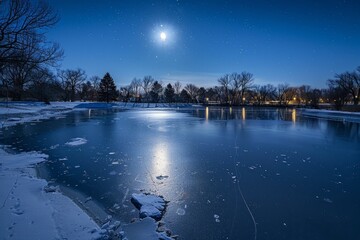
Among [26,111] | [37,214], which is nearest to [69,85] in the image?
[26,111]

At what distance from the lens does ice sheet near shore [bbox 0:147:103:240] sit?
3.15m

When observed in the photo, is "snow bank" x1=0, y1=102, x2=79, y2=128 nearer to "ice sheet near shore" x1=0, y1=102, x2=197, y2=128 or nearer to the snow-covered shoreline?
"ice sheet near shore" x1=0, y1=102, x2=197, y2=128

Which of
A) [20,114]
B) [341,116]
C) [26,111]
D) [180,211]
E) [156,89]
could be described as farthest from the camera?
[156,89]

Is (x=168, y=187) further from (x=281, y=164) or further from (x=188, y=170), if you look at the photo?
(x=281, y=164)

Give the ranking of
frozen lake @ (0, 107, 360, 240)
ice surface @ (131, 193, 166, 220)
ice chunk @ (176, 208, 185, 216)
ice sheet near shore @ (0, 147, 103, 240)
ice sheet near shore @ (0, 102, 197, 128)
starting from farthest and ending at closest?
ice sheet near shore @ (0, 102, 197, 128), ice chunk @ (176, 208, 185, 216), ice surface @ (131, 193, 166, 220), frozen lake @ (0, 107, 360, 240), ice sheet near shore @ (0, 147, 103, 240)

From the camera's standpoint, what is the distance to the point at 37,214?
3.65 metres

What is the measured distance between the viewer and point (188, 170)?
6422mm

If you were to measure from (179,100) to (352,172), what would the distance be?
356 feet

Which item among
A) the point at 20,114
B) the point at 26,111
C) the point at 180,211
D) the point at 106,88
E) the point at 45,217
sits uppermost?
→ the point at 106,88

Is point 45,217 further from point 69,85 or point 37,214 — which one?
point 69,85

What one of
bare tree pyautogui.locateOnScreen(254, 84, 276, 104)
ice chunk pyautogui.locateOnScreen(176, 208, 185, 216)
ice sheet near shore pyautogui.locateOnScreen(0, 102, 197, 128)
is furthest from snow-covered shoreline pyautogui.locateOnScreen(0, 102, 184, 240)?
bare tree pyautogui.locateOnScreen(254, 84, 276, 104)

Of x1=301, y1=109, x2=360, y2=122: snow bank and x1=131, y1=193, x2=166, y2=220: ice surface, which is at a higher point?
x1=301, y1=109, x2=360, y2=122: snow bank

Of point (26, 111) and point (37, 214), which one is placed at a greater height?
point (26, 111)

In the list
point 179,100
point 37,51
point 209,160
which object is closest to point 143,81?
point 179,100
